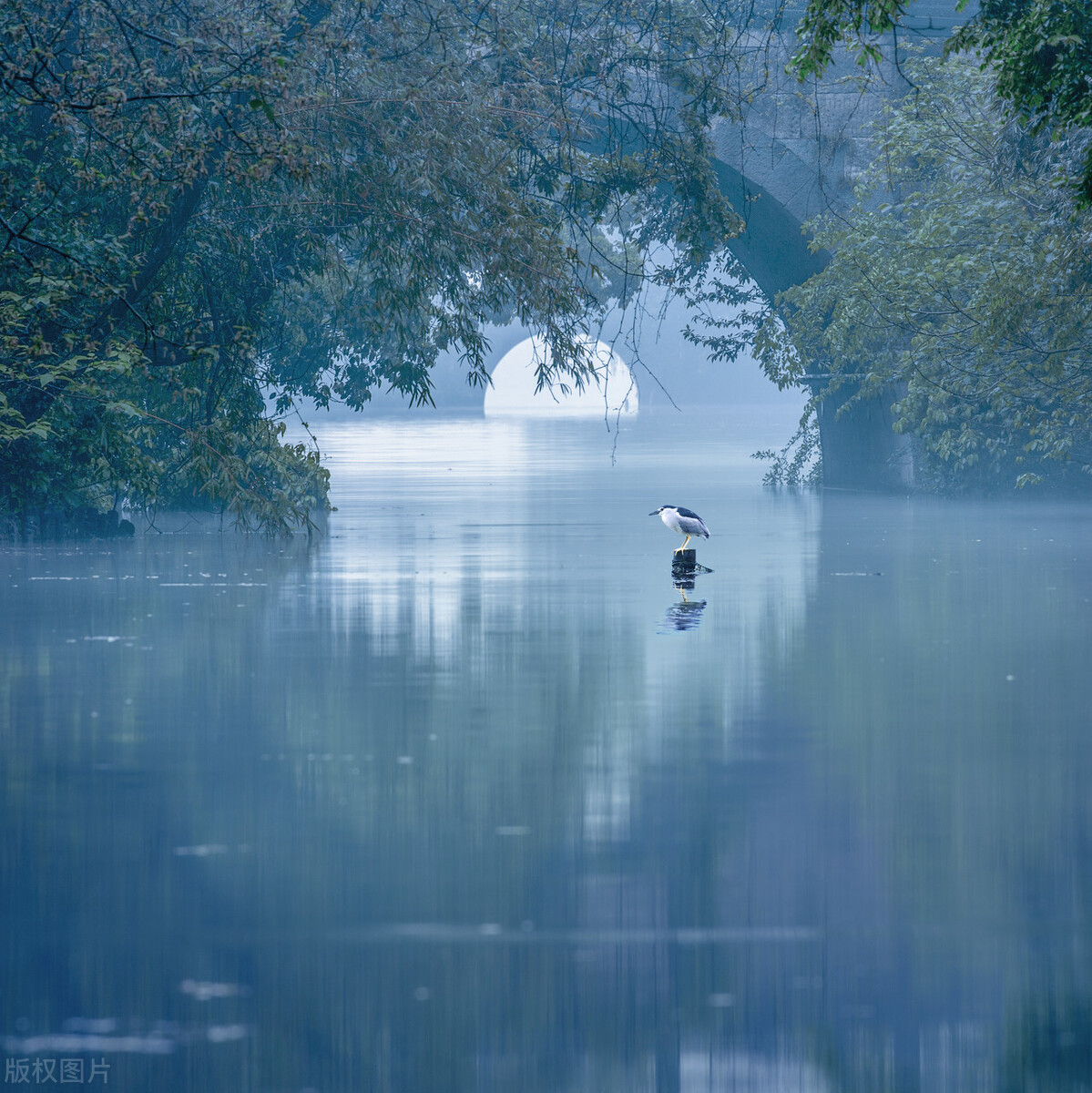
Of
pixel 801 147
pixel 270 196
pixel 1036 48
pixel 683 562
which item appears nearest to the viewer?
pixel 1036 48

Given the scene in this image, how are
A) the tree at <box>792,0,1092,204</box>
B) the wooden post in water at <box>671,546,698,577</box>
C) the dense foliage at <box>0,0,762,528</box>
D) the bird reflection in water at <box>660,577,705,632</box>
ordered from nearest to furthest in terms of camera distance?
the tree at <box>792,0,1092,204</box> → the bird reflection in water at <box>660,577,705,632</box> → the dense foliage at <box>0,0,762,528</box> → the wooden post in water at <box>671,546,698,577</box>

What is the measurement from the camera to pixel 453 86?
17.5 metres

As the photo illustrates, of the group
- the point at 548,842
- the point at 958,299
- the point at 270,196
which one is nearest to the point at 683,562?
the point at 270,196

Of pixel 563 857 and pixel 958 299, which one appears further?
pixel 958 299

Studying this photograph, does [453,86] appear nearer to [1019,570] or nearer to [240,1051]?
[1019,570]

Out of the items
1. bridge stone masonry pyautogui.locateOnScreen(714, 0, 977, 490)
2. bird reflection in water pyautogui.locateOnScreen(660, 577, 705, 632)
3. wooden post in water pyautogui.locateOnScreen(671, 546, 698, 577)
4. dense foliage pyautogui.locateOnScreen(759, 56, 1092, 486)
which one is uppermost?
bridge stone masonry pyautogui.locateOnScreen(714, 0, 977, 490)

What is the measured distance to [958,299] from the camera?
2588cm

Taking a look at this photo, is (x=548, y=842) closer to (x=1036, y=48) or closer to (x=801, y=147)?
(x=1036, y=48)

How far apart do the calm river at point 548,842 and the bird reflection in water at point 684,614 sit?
6 cm

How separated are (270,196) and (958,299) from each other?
439 inches

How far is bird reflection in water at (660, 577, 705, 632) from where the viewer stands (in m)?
12.9

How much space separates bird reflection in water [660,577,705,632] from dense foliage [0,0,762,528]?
421 centimetres

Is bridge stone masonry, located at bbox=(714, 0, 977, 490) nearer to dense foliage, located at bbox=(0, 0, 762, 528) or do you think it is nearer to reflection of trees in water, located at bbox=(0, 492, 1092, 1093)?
dense foliage, located at bbox=(0, 0, 762, 528)

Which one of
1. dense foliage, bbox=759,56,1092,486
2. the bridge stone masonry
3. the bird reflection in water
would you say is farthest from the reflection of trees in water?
the bridge stone masonry
